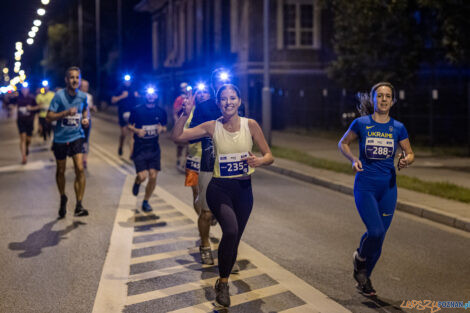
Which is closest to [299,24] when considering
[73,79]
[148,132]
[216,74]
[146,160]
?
[148,132]

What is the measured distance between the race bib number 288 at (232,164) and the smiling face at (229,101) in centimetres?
34

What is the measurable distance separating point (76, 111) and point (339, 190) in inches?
225

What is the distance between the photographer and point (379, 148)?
5770 millimetres

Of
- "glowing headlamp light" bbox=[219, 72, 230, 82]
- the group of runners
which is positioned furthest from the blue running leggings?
"glowing headlamp light" bbox=[219, 72, 230, 82]

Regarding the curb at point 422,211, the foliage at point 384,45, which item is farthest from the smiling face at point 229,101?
the foliage at point 384,45

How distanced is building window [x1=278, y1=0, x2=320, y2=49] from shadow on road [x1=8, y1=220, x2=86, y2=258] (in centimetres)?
2575

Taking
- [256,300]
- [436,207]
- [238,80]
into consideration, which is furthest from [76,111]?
[238,80]

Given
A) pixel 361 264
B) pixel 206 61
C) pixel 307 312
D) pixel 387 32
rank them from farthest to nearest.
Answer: pixel 206 61, pixel 387 32, pixel 361 264, pixel 307 312

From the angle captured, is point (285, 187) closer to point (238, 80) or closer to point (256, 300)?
point (256, 300)

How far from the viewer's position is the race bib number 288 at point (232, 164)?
5484mm

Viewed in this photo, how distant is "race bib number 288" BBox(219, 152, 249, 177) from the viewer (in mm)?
5484

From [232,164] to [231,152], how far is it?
99 mm

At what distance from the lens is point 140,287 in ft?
19.4

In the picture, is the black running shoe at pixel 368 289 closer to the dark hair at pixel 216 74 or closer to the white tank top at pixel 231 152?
the white tank top at pixel 231 152
